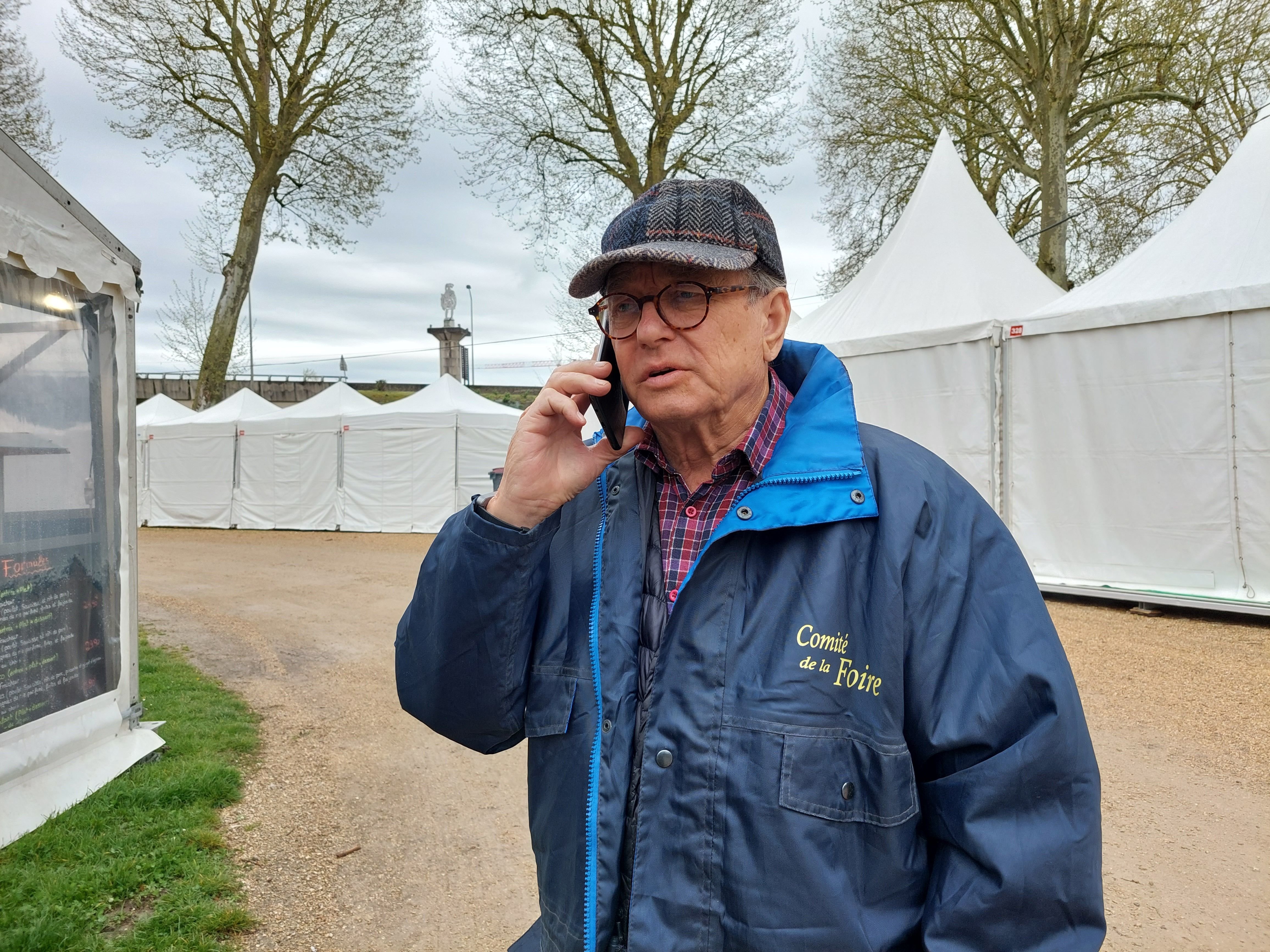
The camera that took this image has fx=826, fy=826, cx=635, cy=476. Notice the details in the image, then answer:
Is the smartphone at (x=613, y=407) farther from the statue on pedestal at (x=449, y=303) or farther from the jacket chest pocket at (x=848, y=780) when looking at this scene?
the statue on pedestal at (x=449, y=303)

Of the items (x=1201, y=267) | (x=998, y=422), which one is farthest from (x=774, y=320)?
(x=998, y=422)

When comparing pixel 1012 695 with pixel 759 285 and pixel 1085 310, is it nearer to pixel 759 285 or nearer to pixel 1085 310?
pixel 759 285

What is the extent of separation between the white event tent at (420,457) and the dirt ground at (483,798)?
10.0 metres

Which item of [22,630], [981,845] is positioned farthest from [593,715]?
[22,630]

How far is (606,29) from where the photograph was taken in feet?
60.4

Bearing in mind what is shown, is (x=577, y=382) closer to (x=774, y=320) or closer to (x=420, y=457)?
(x=774, y=320)

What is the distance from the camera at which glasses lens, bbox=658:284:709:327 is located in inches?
62.3

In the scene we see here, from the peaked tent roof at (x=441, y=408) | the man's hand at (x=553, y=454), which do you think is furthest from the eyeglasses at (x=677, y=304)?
the peaked tent roof at (x=441, y=408)

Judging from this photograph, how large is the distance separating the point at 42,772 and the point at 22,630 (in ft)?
2.29

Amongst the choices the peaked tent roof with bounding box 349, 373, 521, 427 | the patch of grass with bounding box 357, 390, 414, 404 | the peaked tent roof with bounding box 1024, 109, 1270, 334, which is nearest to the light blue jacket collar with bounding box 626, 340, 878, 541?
the peaked tent roof with bounding box 1024, 109, 1270, 334

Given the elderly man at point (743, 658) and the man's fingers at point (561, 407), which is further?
the man's fingers at point (561, 407)

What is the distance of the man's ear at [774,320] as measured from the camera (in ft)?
5.55

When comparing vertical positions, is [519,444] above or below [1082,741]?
above

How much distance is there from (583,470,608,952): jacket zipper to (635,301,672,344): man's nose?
1.45 feet
